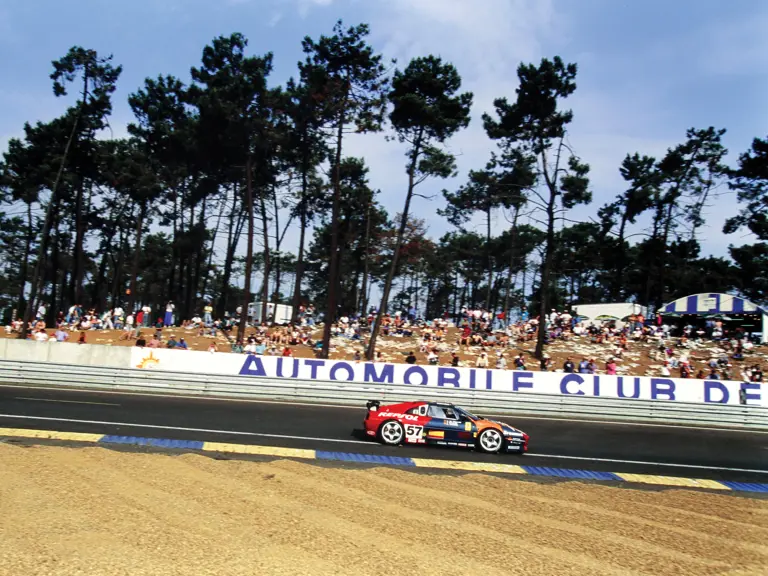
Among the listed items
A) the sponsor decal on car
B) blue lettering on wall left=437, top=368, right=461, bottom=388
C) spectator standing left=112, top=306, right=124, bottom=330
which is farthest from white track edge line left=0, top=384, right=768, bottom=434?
spectator standing left=112, top=306, right=124, bottom=330

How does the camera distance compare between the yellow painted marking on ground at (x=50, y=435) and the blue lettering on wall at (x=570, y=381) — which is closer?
the yellow painted marking on ground at (x=50, y=435)

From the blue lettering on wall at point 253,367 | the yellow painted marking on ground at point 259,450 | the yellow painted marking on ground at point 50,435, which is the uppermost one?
the blue lettering on wall at point 253,367

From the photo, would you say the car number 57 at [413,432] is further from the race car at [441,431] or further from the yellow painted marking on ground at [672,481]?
the yellow painted marking on ground at [672,481]

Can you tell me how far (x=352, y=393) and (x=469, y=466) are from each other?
8.87 m

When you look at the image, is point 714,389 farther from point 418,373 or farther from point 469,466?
point 469,466

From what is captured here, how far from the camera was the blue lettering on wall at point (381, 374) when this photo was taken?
22.7m

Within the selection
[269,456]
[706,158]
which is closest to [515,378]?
[269,456]

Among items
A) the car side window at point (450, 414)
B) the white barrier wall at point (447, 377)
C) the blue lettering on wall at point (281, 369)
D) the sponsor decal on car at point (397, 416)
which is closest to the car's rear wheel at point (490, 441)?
the car side window at point (450, 414)

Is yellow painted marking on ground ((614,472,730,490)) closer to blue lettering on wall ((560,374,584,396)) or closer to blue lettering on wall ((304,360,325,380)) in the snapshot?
blue lettering on wall ((560,374,584,396))

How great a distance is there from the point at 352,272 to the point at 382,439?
2455 inches

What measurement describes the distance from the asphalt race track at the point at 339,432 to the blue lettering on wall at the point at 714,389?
2.12 meters

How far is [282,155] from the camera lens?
1730 inches

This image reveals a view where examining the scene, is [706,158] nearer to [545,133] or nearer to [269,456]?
[545,133]

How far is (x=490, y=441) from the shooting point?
14711 mm
